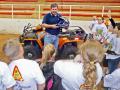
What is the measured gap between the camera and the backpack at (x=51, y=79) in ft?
13.4

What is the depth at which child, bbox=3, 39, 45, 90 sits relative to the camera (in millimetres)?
3694

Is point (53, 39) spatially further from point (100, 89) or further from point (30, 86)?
point (30, 86)

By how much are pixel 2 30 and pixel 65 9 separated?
410cm

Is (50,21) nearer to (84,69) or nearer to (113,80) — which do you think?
(113,80)

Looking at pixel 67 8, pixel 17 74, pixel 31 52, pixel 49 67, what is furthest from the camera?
pixel 67 8

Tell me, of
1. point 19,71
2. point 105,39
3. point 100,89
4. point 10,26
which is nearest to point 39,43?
point 105,39

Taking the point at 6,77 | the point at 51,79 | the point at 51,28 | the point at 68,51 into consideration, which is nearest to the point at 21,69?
the point at 6,77

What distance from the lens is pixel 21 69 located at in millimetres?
3770

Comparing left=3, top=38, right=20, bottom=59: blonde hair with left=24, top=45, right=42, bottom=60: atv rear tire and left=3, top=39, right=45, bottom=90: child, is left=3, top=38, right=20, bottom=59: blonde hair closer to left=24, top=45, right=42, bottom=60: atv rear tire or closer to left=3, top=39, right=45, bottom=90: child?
left=3, top=39, right=45, bottom=90: child

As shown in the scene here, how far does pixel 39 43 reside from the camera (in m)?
9.34

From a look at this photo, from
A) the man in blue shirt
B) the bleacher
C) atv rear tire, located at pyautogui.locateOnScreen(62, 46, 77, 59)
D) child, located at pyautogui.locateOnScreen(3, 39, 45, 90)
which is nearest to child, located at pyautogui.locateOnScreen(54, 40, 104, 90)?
child, located at pyautogui.locateOnScreen(3, 39, 45, 90)

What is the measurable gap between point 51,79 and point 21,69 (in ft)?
1.97

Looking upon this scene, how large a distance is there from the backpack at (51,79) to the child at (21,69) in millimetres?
278

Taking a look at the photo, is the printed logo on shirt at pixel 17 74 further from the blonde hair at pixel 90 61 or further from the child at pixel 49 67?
the blonde hair at pixel 90 61
